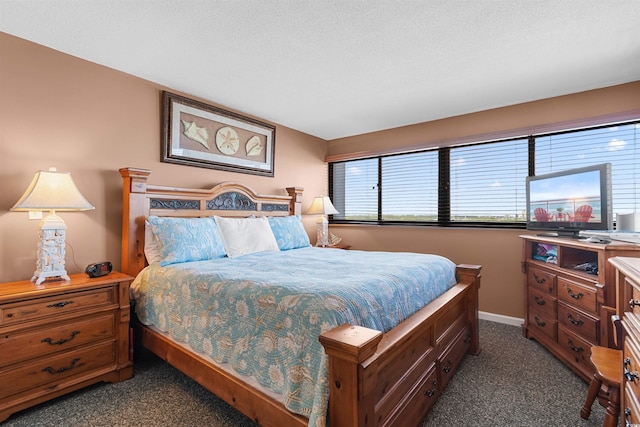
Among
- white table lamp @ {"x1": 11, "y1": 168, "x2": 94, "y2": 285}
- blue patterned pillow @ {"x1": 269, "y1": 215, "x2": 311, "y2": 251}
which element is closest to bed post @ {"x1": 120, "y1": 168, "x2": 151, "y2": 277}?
white table lamp @ {"x1": 11, "y1": 168, "x2": 94, "y2": 285}

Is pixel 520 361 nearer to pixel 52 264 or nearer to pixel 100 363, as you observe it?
pixel 100 363

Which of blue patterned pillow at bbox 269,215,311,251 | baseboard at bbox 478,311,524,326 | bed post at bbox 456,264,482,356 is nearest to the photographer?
bed post at bbox 456,264,482,356

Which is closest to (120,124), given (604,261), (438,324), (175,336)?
(175,336)

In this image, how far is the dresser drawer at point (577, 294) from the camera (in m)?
2.11

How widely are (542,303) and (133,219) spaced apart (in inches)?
142

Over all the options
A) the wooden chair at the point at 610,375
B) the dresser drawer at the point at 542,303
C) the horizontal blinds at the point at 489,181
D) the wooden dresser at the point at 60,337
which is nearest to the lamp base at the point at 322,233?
the horizontal blinds at the point at 489,181

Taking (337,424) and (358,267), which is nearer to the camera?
(337,424)

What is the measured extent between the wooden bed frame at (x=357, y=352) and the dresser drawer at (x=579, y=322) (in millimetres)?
647

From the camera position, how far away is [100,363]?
207 centimetres

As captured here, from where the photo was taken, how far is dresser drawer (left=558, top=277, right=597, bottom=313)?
2.11 metres

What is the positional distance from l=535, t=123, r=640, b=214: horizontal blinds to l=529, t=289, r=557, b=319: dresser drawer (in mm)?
1088

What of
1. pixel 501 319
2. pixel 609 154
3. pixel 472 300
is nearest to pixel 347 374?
pixel 472 300

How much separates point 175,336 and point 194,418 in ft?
1.63

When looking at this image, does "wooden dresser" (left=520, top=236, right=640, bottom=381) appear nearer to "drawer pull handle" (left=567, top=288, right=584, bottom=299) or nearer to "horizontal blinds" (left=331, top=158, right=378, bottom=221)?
"drawer pull handle" (left=567, top=288, right=584, bottom=299)
